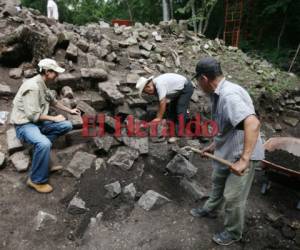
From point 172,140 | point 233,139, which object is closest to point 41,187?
point 172,140

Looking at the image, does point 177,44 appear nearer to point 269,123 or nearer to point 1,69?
point 269,123

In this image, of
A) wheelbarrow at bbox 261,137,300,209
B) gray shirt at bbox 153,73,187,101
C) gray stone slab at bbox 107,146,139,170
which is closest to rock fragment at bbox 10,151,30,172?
gray stone slab at bbox 107,146,139,170

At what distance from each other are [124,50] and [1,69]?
3.06m

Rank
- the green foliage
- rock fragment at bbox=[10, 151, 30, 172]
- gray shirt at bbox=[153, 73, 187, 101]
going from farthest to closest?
the green foliage < gray shirt at bbox=[153, 73, 187, 101] < rock fragment at bbox=[10, 151, 30, 172]

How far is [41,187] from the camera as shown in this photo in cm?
392

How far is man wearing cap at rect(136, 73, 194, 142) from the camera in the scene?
15.7 ft

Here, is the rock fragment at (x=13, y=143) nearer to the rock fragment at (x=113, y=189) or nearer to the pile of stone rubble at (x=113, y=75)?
the pile of stone rubble at (x=113, y=75)

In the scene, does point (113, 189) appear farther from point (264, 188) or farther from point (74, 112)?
point (264, 188)

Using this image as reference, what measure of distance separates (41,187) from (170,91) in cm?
260

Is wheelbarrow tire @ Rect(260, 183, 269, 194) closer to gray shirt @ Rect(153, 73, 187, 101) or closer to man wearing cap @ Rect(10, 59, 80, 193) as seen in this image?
gray shirt @ Rect(153, 73, 187, 101)

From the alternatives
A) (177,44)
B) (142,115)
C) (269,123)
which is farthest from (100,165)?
(177,44)

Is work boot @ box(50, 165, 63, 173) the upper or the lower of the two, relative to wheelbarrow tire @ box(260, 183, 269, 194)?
upper

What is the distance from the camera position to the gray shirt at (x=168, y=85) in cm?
477

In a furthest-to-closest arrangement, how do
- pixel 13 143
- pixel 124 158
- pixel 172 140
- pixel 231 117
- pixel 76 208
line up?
pixel 172 140, pixel 124 158, pixel 13 143, pixel 76 208, pixel 231 117
